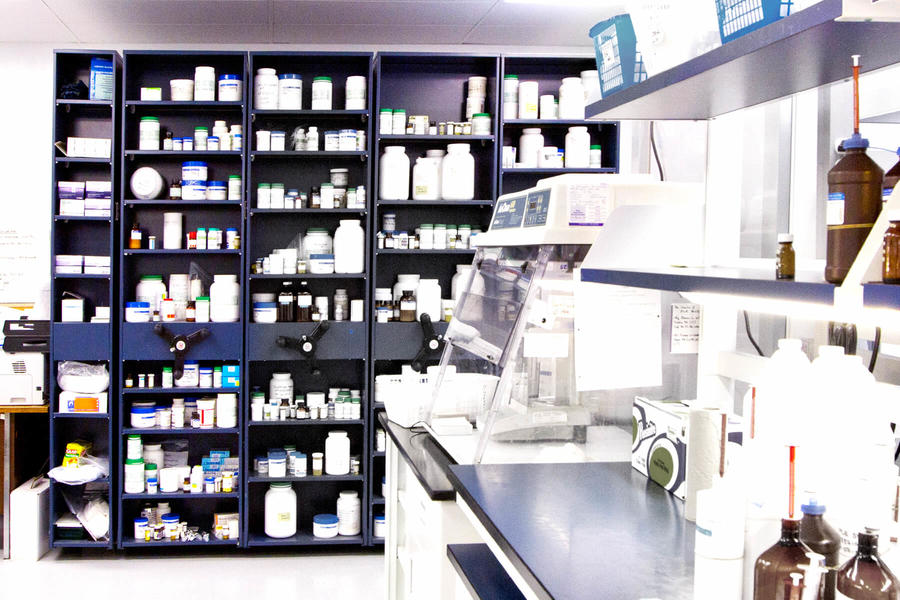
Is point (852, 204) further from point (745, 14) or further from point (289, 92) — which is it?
point (289, 92)

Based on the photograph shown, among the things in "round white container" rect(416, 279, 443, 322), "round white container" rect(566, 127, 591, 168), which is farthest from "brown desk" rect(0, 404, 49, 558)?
"round white container" rect(566, 127, 591, 168)

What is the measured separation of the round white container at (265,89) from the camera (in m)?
4.37

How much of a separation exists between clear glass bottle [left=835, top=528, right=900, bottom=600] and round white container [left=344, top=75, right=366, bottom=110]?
3.79m

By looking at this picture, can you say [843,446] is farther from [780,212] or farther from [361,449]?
[361,449]

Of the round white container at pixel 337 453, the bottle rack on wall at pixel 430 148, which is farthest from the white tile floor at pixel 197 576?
the round white container at pixel 337 453

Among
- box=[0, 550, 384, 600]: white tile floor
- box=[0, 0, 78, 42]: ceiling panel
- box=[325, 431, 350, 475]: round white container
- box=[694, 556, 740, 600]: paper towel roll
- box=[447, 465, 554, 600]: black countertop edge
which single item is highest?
box=[0, 0, 78, 42]: ceiling panel

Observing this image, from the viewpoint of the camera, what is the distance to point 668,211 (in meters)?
2.23

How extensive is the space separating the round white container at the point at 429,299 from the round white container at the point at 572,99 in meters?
1.16

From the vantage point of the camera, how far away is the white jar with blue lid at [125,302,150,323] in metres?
4.38

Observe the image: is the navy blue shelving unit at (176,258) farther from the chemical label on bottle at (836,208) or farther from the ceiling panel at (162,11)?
the chemical label on bottle at (836,208)

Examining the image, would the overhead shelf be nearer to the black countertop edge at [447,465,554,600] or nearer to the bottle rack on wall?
the black countertop edge at [447,465,554,600]

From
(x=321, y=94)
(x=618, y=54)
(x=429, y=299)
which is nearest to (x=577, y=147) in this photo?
(x=429, y=299)

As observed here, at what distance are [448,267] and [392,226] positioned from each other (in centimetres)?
44

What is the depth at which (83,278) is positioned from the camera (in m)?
4.57
